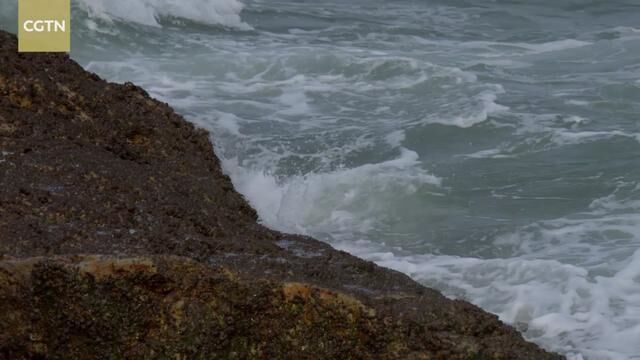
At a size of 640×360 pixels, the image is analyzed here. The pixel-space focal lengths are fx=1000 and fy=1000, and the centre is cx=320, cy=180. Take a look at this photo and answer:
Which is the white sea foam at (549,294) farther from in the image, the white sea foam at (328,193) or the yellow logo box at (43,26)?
the yellow logo box at (43,26)

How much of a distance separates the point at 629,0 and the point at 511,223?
35.9 ft

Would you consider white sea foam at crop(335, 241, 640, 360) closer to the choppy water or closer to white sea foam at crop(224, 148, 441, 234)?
the choppy water

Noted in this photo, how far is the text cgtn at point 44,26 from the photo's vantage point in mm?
5633

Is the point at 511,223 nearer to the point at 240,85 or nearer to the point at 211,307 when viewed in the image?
the point at 211,307

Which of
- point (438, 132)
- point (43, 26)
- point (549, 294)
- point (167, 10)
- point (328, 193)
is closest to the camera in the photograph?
point (549, 294)

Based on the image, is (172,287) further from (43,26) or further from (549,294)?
(43,26)

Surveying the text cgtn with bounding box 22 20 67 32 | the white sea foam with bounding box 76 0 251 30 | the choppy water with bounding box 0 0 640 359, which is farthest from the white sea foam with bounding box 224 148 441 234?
the white sea foam with bounding box 76 0 251 30

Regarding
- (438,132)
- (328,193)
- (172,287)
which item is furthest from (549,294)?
(438,132)

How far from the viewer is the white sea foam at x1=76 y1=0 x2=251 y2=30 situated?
42.2ft

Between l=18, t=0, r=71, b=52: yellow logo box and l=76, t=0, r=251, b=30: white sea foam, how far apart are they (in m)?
6.03

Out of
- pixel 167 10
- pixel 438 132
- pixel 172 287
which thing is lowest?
pixel 172 287

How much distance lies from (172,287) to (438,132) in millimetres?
5233

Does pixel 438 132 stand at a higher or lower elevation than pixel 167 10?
lower

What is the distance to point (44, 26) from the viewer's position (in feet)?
18.9
